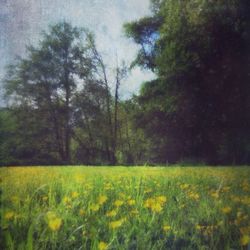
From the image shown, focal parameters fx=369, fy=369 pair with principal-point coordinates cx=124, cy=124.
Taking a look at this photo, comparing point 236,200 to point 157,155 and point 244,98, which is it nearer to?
point 157,155

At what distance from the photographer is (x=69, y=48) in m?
2.13

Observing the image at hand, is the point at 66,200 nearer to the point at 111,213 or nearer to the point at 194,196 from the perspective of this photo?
the point at 111,213

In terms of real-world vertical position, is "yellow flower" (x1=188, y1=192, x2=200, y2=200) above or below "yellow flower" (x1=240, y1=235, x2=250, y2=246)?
above

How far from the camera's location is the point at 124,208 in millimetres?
1998

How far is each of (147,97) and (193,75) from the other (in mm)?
355

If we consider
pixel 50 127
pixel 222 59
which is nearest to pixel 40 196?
pixel 50 127

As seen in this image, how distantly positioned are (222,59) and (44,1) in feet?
3.91

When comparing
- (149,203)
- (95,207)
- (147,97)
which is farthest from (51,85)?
(149,203)

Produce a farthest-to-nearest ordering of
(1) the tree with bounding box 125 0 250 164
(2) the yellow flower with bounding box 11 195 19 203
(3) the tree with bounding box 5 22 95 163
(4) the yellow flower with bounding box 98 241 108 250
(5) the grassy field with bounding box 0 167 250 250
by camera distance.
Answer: (1) the tree with bounding box 125 0 250 164
(3) the tree with bounding box 5 22 95 163
(2) the yellow flower with bounding box 11 195 19 203
(5) the grassy field with bounding box 0 167 250 250
(4) the yellow flower with bounding box 98 241 108 250

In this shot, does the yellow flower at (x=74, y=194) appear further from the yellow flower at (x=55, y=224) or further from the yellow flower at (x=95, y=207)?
the yellow flower at (x=55, y=224)

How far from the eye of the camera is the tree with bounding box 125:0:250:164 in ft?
7.54

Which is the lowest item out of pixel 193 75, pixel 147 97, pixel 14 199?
pixel 14 199

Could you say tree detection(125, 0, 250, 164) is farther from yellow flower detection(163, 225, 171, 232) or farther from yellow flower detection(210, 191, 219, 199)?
yellow flower detection(163, 225, 171, 232)

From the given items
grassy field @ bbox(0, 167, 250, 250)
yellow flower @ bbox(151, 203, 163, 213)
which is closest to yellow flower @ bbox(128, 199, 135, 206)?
grassy field @ bbox(0, 167, 250, 250)
